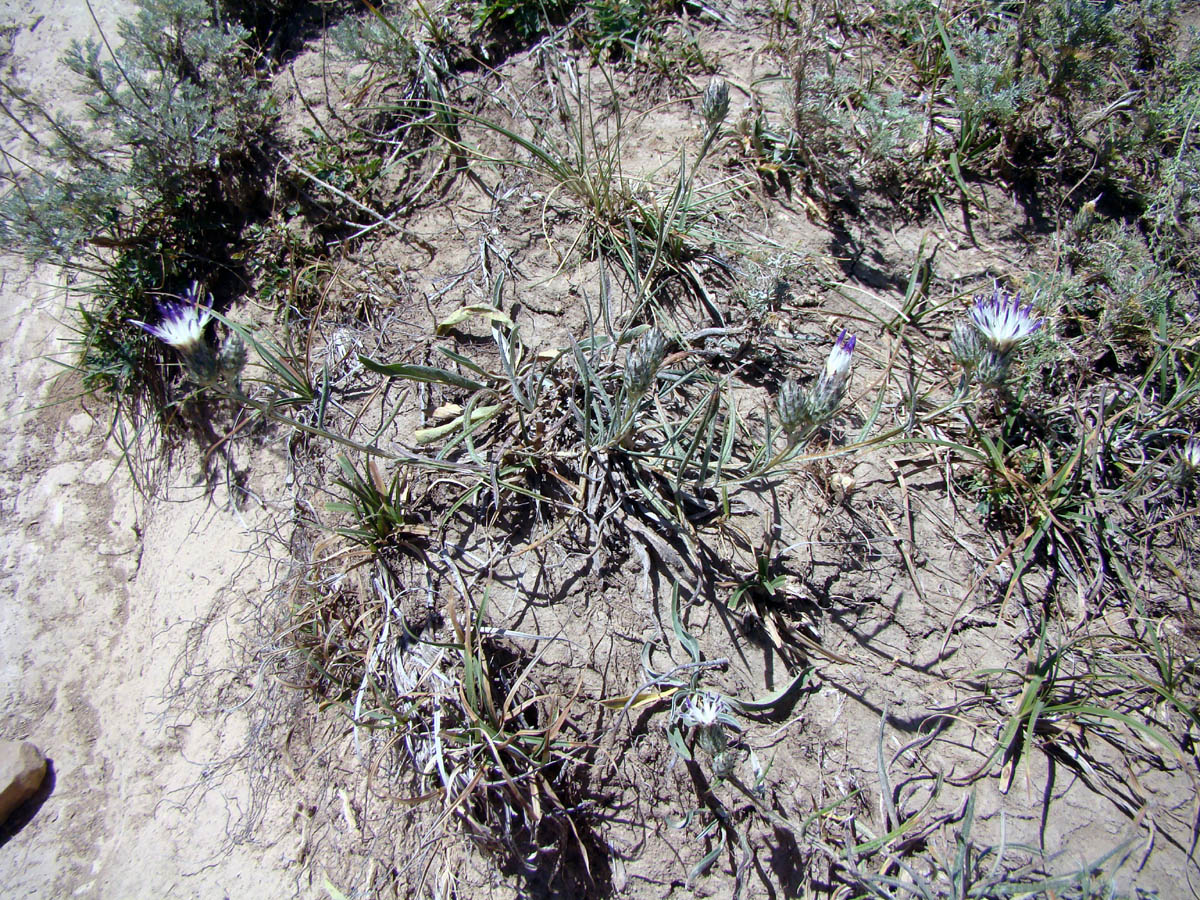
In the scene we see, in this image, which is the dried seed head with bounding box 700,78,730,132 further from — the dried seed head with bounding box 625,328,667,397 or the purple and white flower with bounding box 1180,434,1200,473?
the purple and white flower with bounding box 1180,434,1200,473

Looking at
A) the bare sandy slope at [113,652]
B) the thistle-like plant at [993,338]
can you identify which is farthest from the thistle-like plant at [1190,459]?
the bare sandy slope at [113,652]

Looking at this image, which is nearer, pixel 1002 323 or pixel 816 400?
pixel 816 400

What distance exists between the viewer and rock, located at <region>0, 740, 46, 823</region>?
7.25 feet

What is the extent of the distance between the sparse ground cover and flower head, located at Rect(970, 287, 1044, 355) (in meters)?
0.01

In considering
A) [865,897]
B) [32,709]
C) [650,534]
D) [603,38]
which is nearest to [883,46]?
[603,38]

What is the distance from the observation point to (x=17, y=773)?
2.23 meters

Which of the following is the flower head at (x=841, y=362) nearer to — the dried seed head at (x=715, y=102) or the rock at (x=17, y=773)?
the dried seed head at (x=715, y=102)

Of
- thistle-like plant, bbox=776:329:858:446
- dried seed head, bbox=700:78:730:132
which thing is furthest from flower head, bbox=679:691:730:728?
dried seed head, bbox=700:78:730:132

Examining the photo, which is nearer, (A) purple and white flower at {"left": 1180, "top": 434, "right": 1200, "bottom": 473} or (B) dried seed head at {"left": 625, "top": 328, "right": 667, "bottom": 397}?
(B) dried seed head at {"left": 625, "top": 328, "right": 667, "bottom": 397}

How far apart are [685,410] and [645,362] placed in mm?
541

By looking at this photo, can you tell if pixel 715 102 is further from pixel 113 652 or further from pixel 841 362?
pixel 113 652

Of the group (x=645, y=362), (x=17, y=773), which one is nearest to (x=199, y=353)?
(x=645, y=362)

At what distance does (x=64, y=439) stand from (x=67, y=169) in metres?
1.26

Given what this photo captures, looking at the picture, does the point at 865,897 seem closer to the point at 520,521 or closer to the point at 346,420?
the point at 520,521
